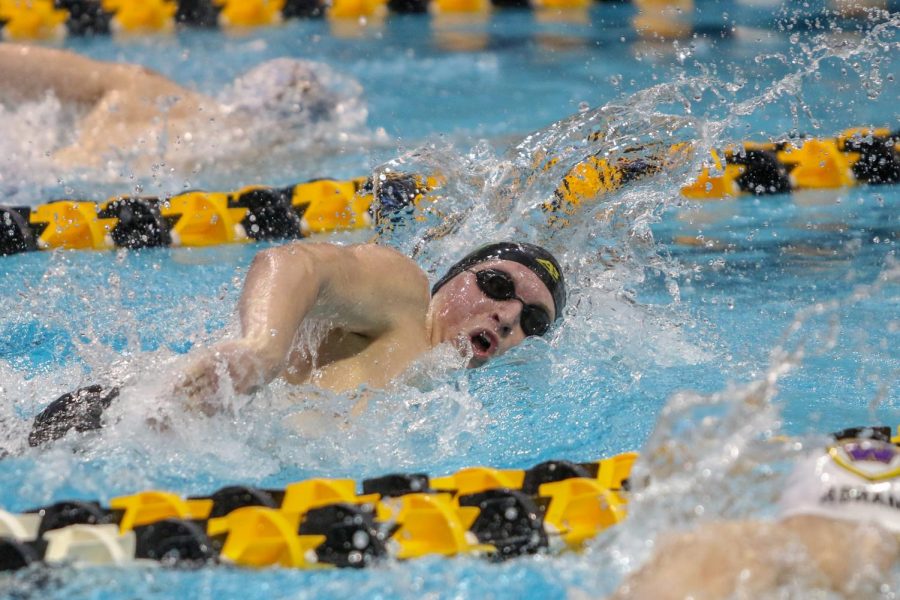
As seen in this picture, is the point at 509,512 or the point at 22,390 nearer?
the point at 509,512

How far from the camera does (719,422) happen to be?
168 centimetres

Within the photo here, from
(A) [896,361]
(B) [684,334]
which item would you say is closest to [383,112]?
(B) [684,334]

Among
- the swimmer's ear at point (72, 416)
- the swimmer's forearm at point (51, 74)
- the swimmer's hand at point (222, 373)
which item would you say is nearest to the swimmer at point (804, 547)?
the swimmer's hand at point (222, 373)

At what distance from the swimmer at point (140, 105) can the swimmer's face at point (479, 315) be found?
2.07 m

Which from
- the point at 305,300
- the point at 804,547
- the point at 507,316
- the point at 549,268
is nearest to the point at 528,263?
the point at 549,268

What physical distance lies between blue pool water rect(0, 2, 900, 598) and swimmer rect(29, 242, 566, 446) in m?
0.08

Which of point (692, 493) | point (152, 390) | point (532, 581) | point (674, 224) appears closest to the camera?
point (692, 493)

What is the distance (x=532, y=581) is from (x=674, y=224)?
2354mm

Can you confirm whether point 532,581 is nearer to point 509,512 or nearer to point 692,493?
point 509,512

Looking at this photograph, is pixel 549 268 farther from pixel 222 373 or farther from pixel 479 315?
pixel 222 373

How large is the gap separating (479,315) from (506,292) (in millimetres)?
86

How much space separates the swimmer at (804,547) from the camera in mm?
1293

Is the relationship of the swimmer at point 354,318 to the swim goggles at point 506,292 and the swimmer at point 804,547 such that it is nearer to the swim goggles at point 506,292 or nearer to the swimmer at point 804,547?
the swim goggles at point 506,292

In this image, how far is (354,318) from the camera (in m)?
2.44
